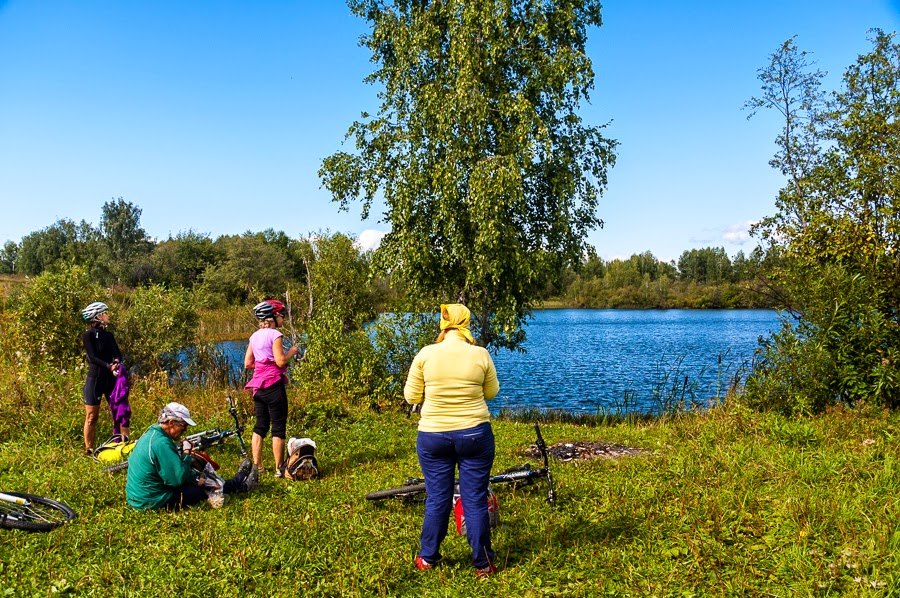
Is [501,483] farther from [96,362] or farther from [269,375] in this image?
[96,362]

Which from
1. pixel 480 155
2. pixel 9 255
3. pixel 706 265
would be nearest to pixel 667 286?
pixel 706 265

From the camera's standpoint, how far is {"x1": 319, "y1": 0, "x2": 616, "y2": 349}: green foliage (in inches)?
530

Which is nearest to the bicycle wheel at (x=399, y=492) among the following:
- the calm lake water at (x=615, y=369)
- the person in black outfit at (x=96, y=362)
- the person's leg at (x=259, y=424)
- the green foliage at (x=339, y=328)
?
the person's leg at (x=259, y=424)

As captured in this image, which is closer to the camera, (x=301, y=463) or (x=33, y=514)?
(x=33, y=514)

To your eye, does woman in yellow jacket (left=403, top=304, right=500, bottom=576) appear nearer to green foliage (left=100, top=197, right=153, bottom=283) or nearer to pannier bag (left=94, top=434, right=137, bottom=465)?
pannier bag (left=94, top=434, right=137, bottom=465)

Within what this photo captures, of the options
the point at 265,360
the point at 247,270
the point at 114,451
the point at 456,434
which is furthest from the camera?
the point at 247,270

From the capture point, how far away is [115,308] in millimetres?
17750

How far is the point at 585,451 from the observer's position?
29.6 ft

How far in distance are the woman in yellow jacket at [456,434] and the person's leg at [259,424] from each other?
11.1ft

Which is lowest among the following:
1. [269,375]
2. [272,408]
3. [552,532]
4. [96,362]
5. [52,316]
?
[552,532]

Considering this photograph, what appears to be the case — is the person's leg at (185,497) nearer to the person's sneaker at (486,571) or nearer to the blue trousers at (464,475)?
the blue trousers at (464,475)

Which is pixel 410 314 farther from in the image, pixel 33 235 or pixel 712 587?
pixel 33 235

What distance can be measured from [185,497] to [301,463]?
1594 mm

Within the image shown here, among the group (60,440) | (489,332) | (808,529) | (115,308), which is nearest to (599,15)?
(489,332)
